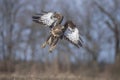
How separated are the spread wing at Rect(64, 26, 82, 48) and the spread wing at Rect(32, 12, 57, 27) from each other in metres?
0.29

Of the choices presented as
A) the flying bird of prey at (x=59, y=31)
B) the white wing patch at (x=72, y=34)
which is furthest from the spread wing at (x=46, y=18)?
the white wing patch at (x=72, y=34)

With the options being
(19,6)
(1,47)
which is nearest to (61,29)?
(1,47)

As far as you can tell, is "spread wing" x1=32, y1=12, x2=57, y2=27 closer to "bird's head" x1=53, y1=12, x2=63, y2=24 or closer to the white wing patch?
"bird's head" x1=53, y1=12, x2=63, y2=24

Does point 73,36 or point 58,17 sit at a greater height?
point 58,17

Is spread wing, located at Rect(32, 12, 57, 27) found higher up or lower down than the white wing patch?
higher up

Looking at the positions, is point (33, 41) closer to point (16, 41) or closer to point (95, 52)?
point (16, 41)

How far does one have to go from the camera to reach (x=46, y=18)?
7176 millimetres

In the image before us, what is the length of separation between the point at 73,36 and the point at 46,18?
1.84 feet

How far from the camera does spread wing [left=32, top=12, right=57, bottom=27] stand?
702 cm

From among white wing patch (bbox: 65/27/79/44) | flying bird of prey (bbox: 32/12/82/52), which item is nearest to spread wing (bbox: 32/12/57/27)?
flying bird of prey (bbox: 32/12/82/52)

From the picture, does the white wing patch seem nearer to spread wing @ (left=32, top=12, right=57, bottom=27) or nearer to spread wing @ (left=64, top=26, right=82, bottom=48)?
spread wing @ (left=64, top=26, right=82, bottom=48)

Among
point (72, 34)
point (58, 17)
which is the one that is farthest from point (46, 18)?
point (72, 34)

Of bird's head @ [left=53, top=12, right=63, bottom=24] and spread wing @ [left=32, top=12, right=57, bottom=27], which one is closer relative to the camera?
bird's head @ [left=53, top=12, right=63, bottom=24]

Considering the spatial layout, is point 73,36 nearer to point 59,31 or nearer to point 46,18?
point 59,31
